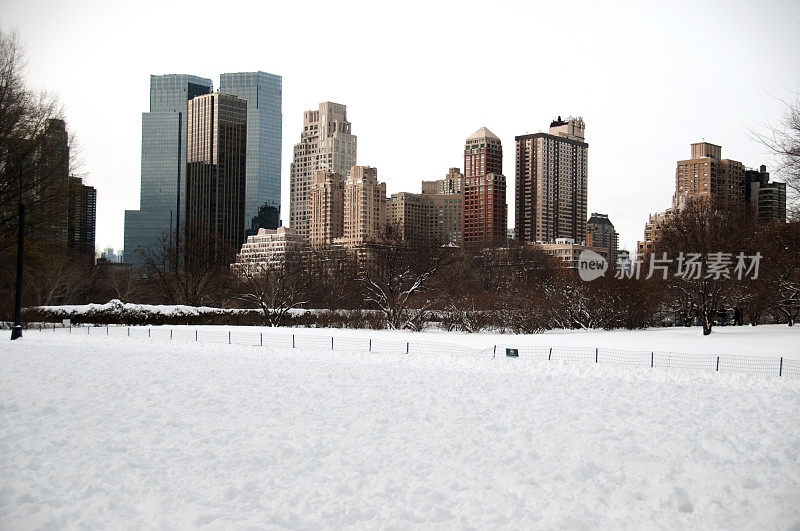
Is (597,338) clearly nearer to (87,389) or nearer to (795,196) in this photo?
(795,196)

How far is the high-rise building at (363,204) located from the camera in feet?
557

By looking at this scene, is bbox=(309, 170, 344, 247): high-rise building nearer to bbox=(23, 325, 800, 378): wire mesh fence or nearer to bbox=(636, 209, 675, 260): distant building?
bbox=(636, 209, 675, 260): distant building

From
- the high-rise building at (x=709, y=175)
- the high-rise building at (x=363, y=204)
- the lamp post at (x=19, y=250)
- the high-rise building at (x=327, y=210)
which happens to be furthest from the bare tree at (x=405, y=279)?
the high-rise building at (x=327, y=210)

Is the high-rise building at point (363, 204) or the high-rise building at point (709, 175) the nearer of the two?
the high-rise building at point (709, 175)

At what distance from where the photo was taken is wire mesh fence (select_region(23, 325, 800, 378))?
19.9m

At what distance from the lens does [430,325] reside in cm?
3984

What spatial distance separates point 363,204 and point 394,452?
16440 cm

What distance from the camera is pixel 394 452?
9.75m

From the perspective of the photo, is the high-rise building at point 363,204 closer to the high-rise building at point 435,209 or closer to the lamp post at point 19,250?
the high-rise building at point 435,209

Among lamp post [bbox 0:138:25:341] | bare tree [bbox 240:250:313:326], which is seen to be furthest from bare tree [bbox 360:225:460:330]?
lamp post [bbox 0:138:25:341]

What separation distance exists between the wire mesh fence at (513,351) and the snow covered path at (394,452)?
2.82 m

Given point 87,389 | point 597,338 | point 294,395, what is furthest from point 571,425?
point 597,338

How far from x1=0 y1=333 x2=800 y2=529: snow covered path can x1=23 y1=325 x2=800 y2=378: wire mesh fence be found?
282cm

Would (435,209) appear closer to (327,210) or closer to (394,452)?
(327,210)
